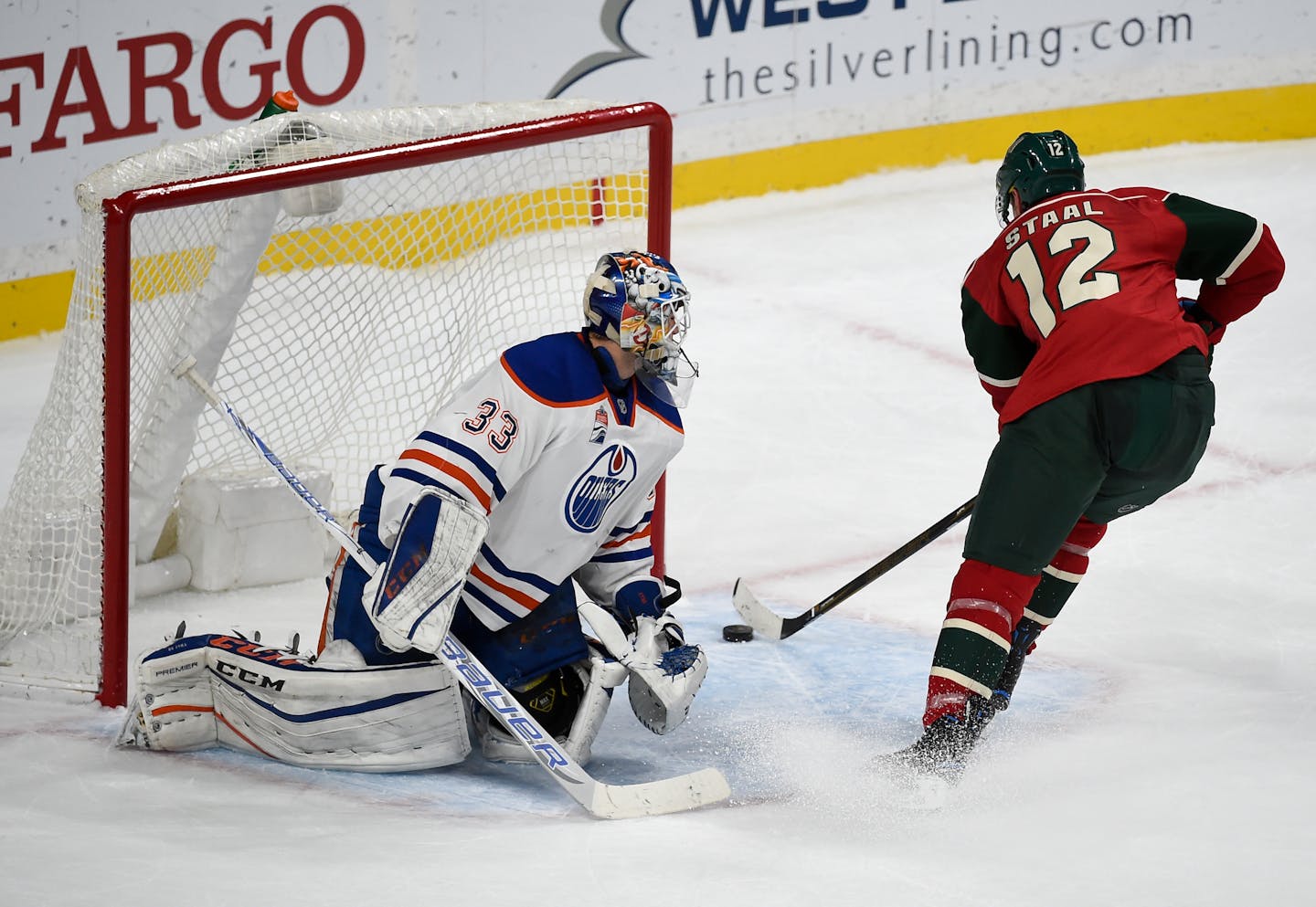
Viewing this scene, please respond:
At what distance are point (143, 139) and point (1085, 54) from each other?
12.2ft

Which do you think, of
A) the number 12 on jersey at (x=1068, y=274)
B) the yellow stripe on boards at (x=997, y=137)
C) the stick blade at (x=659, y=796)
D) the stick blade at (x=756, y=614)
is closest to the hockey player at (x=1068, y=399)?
the number 12 on jersey at (x=1068, y=274)

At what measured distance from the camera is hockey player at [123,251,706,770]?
2.48 meters

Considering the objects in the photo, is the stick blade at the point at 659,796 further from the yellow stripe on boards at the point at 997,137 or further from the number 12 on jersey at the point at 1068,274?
the yellow stripe on boards at the point at 997,137

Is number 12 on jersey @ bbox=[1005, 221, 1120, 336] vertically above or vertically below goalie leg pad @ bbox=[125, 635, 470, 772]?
above

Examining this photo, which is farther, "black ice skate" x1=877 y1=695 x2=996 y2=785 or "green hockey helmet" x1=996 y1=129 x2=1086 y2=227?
"green hockey helmet" x1=996 y1=129 x2=1086 y2=227

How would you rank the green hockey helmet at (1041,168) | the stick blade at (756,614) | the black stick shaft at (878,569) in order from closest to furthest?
the green hockey helmet at (1041,168), the black stick shaft at (878,569), the stick blade at (756,614)

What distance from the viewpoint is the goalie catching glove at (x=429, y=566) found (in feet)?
7.99

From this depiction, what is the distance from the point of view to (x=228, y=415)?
10.5 ft

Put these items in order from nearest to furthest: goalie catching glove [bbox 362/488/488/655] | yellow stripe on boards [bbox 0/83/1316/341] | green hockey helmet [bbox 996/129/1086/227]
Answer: goalie catching glove [bbox 362/488/488/655] → green hockey helmet [bbox 996/129/1086/227] → yellow stripe on boards [bbox 0/83/1316/341]

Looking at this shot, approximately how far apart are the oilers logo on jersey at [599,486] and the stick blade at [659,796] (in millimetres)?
408

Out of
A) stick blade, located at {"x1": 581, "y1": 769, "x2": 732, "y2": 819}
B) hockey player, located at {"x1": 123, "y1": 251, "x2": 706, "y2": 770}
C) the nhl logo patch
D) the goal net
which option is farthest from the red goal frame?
stick blade, located at {"x1": 581, "y1": 769, "x2": 732, "y2": 819}

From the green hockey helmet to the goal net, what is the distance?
2.98ft

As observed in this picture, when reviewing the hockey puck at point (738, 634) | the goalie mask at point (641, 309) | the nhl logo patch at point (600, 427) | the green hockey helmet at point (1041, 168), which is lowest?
the hockey puck at point (738, 634)

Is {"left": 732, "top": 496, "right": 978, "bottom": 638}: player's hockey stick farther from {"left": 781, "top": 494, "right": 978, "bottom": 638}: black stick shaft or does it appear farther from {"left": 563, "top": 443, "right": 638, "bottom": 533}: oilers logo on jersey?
{"left": 563, "top": 443, "right": 638, "bottom": 533}: oilers logo on jersey
